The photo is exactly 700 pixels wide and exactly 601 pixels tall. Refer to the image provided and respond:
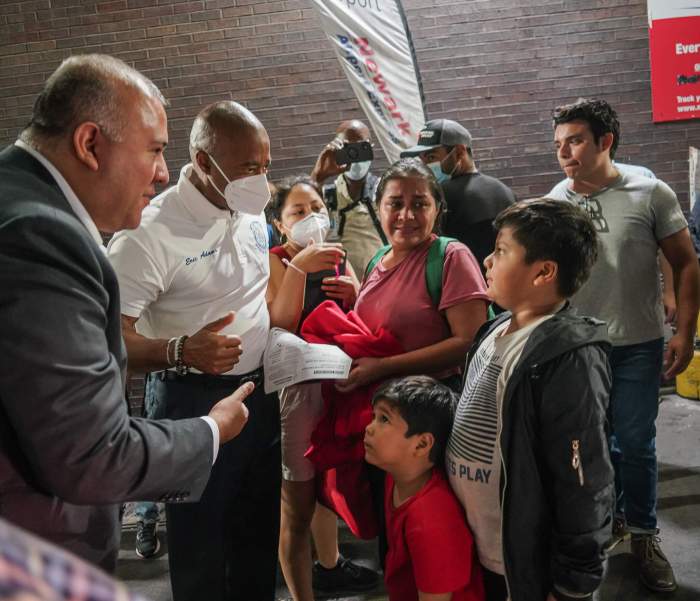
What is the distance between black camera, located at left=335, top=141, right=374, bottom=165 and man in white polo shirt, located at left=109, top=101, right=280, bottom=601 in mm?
1574

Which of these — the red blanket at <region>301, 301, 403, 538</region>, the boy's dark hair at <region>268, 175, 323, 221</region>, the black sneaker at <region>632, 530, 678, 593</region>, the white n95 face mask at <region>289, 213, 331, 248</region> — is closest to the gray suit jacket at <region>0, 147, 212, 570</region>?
the red blanket at <region>301, 301, 403, 538</region>

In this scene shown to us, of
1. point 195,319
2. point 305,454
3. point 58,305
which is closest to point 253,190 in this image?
point 195,319

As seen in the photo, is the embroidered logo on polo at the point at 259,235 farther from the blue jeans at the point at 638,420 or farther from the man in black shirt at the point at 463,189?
the blue jeans at the point at 638,420

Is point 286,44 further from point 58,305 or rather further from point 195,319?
point 58,305

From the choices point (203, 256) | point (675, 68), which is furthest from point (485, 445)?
point (675, 68)

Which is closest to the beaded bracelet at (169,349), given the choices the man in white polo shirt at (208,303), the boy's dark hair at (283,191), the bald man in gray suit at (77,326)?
the man in white polo shirt at (208,303)

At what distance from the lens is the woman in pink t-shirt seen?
6.75ft

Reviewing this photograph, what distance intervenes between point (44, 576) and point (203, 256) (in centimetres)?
169

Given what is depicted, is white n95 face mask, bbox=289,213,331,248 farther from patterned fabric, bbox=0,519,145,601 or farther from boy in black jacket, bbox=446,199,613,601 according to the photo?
patterned fabric, bbox=0,519,145,601

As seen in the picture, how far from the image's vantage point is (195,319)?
1.93m

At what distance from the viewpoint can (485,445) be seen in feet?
5.57

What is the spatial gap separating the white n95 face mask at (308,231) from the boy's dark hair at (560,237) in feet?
3.03

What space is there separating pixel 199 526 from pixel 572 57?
4795 mm

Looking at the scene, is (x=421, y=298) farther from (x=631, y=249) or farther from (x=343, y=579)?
(x=343, y=579)
